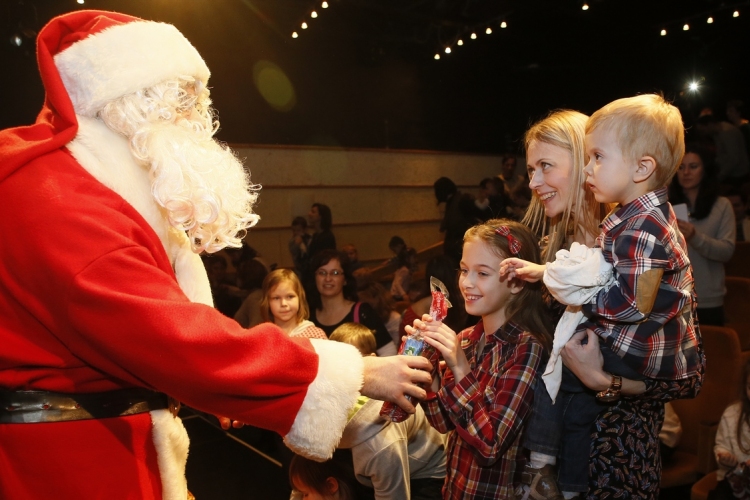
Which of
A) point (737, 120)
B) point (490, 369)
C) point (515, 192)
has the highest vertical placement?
point (737, 120)

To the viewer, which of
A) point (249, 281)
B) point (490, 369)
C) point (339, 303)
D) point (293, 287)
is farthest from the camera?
point (249, 281)

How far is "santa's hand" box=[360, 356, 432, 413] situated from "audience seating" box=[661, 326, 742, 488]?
1.83m

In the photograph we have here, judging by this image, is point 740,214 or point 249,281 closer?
point 249,281

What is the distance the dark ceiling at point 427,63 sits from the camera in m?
7.50

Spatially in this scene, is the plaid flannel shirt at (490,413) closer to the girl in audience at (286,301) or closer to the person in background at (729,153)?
the girl in audience at (286,301)

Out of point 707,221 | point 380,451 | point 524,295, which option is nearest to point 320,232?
point 707,221

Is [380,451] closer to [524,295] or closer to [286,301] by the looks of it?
[524,295]

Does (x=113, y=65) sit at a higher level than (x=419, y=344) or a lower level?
higher

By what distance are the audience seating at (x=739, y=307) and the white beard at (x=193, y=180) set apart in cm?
365

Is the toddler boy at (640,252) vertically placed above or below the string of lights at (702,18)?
below

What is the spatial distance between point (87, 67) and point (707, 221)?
10.9ft

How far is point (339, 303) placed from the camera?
11.8 ft

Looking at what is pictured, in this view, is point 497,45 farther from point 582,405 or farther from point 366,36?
point 582,405

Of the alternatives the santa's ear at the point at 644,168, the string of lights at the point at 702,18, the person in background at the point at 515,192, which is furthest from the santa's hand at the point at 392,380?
the string of lights at the point at 702,18
